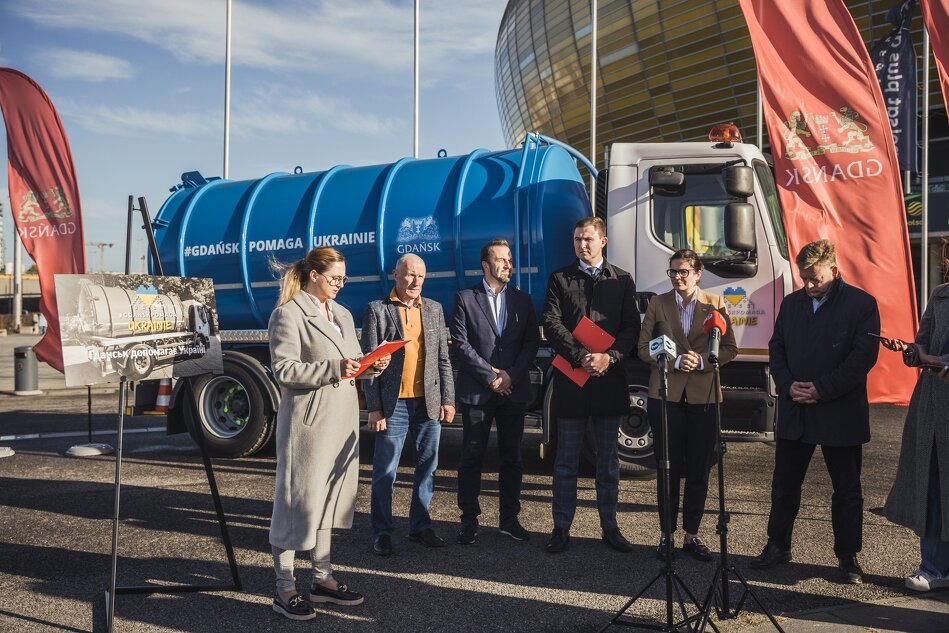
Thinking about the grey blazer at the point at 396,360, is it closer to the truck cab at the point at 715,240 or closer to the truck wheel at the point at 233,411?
the truck cab at the point at 715,240

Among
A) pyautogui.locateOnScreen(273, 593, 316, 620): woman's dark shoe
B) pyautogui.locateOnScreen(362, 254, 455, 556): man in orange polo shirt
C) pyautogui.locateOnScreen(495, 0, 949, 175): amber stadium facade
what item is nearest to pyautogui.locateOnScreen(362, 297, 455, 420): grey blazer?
pyautogui.locateOnScreen(362, 254, 455, 556): man in orange polo shirt

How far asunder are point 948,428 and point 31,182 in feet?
31.8

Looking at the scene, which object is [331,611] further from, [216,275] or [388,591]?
[216,275]

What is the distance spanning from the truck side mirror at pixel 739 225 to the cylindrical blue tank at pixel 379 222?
1430 millimetres

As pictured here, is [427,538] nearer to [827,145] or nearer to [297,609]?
[297,609]

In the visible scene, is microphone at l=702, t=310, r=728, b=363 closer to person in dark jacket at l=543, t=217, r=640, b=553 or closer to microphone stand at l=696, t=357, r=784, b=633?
microphone stand at l=696, t=357, r=784, b=633

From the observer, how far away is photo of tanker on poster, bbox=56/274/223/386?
12.2 feet

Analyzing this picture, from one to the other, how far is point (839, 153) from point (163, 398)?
6.73 metres

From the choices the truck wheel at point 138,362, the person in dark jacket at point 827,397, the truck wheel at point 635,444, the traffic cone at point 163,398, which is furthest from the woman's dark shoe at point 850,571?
the traffic cone at point 163,398

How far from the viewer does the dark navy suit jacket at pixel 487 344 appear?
522cm

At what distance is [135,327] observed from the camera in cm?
398

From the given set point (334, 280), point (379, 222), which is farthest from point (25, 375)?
point (334, 280)

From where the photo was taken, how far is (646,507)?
6168mm

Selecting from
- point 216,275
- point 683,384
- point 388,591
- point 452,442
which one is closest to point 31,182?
point 216,275
